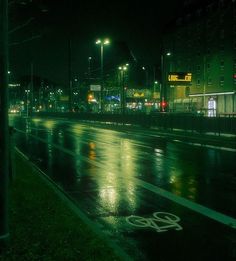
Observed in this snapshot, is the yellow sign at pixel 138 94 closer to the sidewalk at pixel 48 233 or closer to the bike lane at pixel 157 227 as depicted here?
the bike lane at pixel 157 227

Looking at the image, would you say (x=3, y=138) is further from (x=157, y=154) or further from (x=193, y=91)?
(x=193, y=91)

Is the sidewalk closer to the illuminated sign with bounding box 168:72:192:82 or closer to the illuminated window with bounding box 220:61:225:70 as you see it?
the illuminated sign with bounding box 168:72:192:82

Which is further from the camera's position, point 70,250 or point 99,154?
point 99,154

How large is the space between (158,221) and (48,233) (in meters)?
2.29

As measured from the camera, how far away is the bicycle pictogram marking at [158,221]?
27.3 feet

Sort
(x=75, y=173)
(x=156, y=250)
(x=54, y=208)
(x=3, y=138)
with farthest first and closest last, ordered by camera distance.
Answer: (x=75, y=173), (x=54, y=208), (x=156, y=250), (x=3, y=138)

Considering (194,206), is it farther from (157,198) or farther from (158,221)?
(158,221)

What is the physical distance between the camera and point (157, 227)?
27.3 feet

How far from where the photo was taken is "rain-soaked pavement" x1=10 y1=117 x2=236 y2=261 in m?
7.30

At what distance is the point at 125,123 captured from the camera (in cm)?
5047

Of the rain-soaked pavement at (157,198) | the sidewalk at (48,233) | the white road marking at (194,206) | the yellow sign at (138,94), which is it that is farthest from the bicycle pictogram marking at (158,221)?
the yellow sign at (138,94)

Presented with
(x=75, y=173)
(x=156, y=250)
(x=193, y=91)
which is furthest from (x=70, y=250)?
(x=193, y=91)

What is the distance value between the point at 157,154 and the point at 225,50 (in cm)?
6814

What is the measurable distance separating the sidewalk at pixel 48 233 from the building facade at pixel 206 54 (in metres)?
63.8
